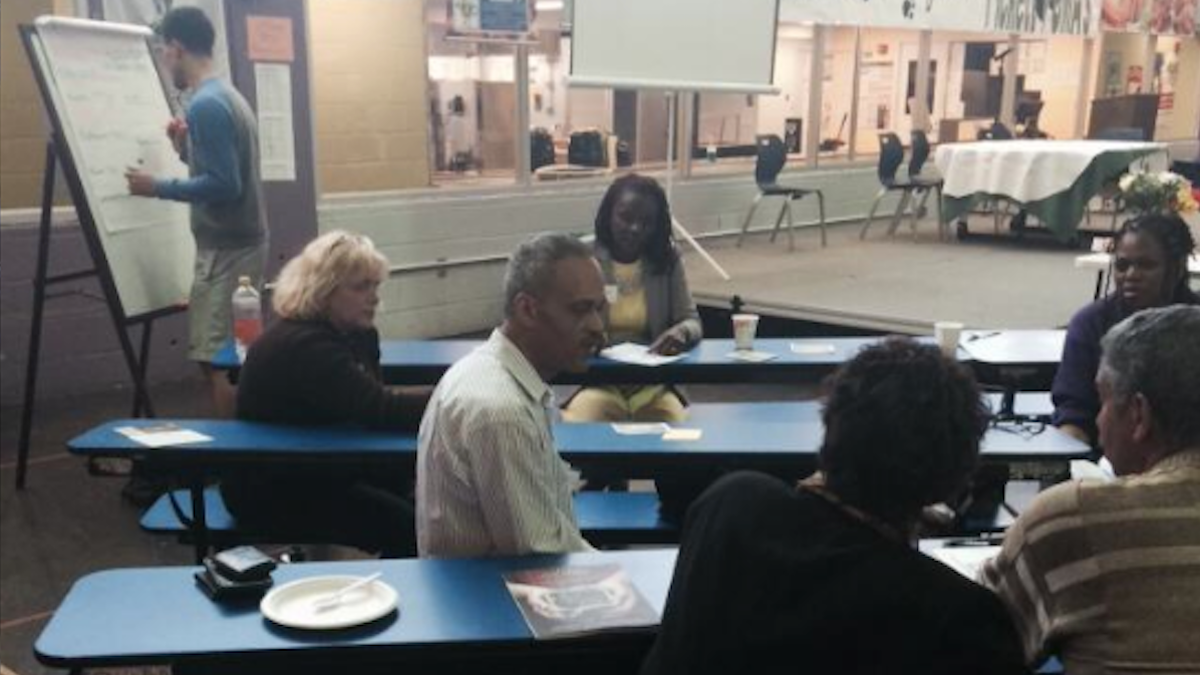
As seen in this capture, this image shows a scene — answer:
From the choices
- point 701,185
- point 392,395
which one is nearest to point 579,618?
→ point 392,395

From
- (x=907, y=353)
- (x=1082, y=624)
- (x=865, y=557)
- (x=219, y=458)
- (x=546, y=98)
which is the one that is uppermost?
(x=546, y=98)

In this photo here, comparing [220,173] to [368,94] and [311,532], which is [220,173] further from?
[368,94]

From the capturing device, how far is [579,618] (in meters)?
1.61

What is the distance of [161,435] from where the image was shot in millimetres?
2684

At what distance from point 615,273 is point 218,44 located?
2624 millimetres

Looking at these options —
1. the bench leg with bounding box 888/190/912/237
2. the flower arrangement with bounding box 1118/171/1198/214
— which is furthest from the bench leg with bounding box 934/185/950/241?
the flower arrangement with bounding box 1118/171/1198/214

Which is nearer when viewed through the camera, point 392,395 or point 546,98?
point 392,395

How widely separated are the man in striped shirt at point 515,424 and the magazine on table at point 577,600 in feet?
0.29

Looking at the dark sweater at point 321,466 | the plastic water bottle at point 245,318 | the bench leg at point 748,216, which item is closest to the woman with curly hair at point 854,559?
the dark sweater at point 321,466

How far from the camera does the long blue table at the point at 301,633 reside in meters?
1.53

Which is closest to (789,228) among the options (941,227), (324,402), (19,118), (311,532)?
(941,227)

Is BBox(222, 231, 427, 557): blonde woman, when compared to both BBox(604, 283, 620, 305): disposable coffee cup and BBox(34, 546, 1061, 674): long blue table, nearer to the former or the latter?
BBox(34, 546, 1061, 674): long blue table

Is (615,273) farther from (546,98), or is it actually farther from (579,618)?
(546,98)

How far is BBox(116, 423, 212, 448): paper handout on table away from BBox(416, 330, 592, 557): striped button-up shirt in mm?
998
